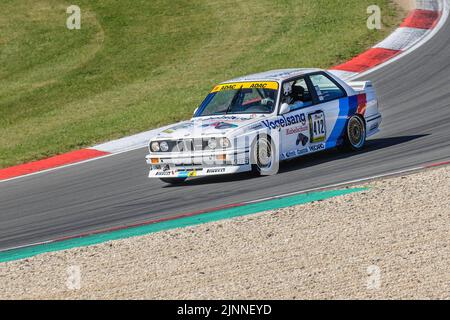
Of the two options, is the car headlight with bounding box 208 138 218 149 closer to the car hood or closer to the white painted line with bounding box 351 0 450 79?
the car hood

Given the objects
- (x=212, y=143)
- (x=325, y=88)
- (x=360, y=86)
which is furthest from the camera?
(x=360, y=86)

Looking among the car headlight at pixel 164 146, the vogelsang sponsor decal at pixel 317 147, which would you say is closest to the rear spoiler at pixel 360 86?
the vogelsang sponsor decal at pixel 317 147

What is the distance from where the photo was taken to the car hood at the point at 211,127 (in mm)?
13156

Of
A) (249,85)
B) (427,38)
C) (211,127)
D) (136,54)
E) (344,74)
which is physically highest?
(136,54)

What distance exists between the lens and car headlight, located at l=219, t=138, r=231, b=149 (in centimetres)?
→ 1300

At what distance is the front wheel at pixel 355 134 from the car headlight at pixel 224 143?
2.17 m

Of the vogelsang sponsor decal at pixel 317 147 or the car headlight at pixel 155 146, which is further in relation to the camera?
the vogelsang sponsor decal at pixel 317 147

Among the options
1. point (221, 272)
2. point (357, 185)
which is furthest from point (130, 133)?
point (221, 272)

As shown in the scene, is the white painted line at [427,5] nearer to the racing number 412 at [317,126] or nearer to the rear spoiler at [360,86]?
the rear spoiler at [360,86]

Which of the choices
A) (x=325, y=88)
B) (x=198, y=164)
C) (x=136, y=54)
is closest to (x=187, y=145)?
(x=198, y=164)

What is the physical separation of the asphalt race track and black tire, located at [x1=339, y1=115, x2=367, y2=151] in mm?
171

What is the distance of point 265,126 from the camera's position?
43.5ft

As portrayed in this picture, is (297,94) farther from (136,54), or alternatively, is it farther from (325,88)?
(136,54)

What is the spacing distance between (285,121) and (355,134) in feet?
4.88
